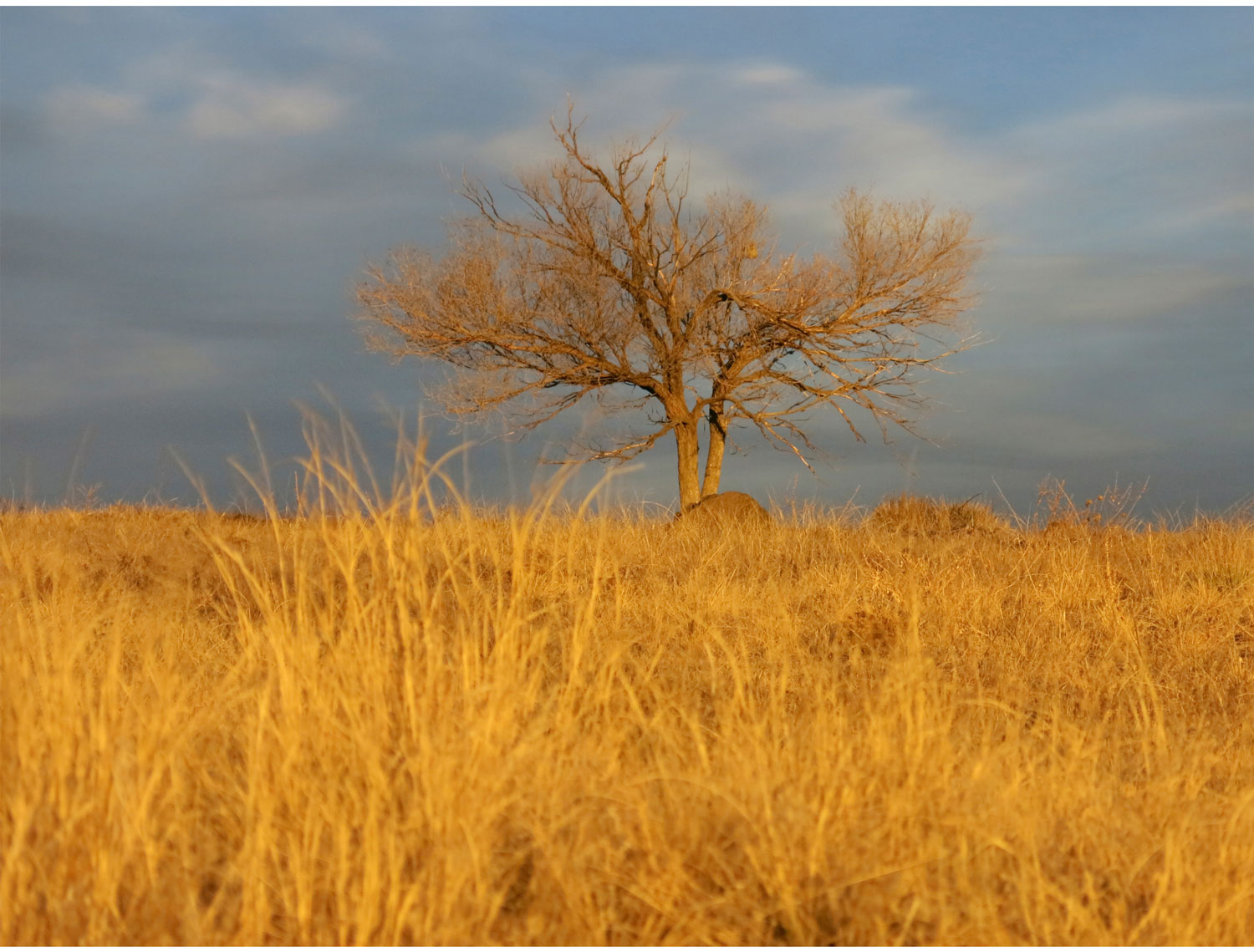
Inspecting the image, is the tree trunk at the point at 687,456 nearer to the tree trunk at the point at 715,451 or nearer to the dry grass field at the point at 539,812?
the tree trunk at the point at 715,451

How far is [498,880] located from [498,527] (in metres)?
7.56

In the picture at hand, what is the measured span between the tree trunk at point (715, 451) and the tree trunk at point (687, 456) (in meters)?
0.19

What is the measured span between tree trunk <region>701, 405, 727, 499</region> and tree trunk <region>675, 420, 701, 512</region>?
0.19 metres

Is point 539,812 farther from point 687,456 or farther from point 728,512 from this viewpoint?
point 687,456

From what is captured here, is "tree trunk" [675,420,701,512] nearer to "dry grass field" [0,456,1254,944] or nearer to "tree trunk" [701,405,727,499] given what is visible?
"tree trunk" [701,405,727,499]

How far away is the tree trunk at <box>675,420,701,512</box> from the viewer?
19.1 metres

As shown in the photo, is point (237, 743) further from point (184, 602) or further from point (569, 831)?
point (184, 602)

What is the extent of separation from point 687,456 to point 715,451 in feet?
1.69

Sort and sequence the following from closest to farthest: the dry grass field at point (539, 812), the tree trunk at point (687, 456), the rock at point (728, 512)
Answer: the dry grass field at point (539, 812)
the rock at point (728, 512)
the tree trunk at point (687, 456)

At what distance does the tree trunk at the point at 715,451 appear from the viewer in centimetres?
1912

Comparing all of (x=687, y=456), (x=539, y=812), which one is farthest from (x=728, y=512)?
(x=539, y=812)

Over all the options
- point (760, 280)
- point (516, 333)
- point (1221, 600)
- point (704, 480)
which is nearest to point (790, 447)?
point (704, 480)

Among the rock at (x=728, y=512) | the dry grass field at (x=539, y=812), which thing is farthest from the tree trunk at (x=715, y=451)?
the dry grass field at (x=539, y=812)

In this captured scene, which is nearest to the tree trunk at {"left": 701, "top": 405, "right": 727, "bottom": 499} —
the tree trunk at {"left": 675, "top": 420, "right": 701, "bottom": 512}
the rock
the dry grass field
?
the tree trunk at {"left": 675, "top": 420, "right": 701, "bottom": 512}
